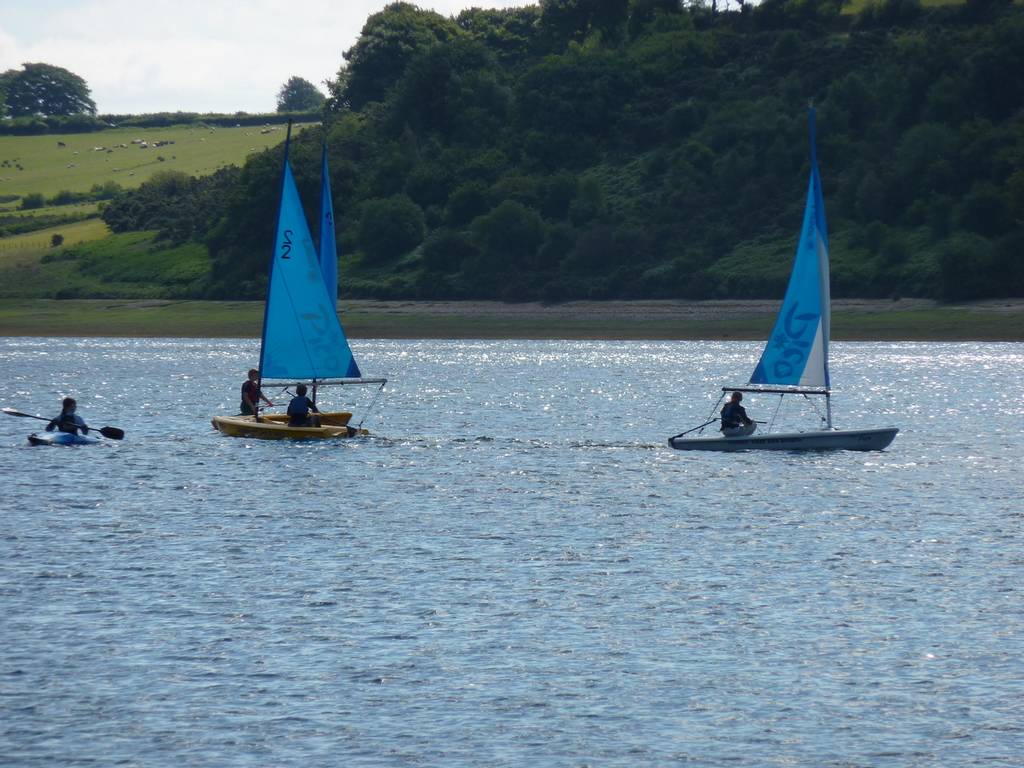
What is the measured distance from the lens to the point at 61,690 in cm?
2331

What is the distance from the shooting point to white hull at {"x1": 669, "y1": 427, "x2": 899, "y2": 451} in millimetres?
50781

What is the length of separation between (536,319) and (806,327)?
7545 centimetres

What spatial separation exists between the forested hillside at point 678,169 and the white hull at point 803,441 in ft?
206

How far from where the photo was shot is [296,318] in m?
56.4

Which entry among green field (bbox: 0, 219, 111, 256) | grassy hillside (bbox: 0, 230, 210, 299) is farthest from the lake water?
green field (bbox: 0, 219, 111, 256)

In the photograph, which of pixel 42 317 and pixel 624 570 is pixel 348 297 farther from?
pixel 624 570

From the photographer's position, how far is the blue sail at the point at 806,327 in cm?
5156

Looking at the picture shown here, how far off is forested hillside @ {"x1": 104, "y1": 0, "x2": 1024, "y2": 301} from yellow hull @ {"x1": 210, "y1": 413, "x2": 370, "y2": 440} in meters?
67.9

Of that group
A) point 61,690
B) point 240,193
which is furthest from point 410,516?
point 240,193

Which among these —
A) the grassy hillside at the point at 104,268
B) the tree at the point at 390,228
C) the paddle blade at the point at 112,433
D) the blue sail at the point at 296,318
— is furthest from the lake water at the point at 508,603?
the tree at the point at 390,228

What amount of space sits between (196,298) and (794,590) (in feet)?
378

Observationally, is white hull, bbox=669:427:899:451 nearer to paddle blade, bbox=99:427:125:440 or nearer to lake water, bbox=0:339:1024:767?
lake water, bbox=0:339:1024:767

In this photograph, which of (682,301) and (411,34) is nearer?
(682,301)

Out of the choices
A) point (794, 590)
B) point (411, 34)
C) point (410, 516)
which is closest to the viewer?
point (794, 590)
